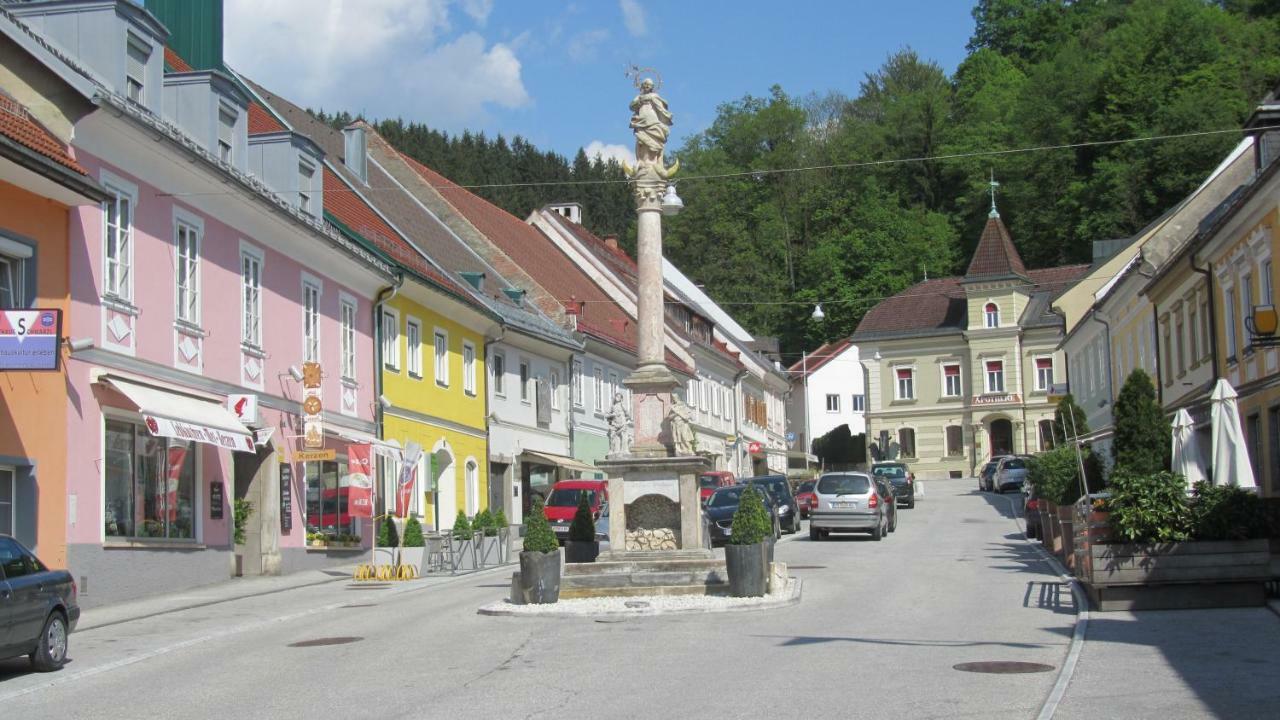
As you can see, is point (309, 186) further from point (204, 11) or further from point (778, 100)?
point (778, 100)

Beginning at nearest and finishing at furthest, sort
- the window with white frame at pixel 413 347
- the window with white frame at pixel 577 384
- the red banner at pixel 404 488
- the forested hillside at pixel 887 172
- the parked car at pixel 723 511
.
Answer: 1. the red banner at pixel 404 488
2. the parked car at pixel 723 511
3. the window with white frame at pixel 413 347
4. the window with white frame at pixel 577 384
5. the forested hillside at pixel 887 172

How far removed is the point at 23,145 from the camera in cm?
1778

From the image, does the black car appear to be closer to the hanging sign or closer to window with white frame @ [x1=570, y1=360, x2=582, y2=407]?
window with white frame @ [x1=570, y1=360, x2=582, y2=407]

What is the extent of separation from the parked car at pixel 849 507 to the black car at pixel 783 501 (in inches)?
106

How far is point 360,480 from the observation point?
27.2 metres

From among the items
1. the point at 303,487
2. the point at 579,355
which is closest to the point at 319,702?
the point at 303,487

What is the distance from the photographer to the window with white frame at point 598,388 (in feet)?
160

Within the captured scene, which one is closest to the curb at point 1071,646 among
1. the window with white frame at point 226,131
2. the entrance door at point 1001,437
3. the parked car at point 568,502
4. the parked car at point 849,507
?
the parked car at point 849,507

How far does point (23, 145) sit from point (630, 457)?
9082 mm

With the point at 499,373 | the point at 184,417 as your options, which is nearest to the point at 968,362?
the point at 499,373

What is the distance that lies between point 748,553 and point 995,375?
62716 millimetres

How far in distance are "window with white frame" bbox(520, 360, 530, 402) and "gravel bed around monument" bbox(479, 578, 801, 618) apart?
77.4 ft

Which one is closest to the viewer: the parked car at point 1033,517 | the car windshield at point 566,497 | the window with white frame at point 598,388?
the parked car at point 1033,517

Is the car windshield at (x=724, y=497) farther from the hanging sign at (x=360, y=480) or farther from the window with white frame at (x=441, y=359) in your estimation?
the hanging sign at (x=360, y=480)
